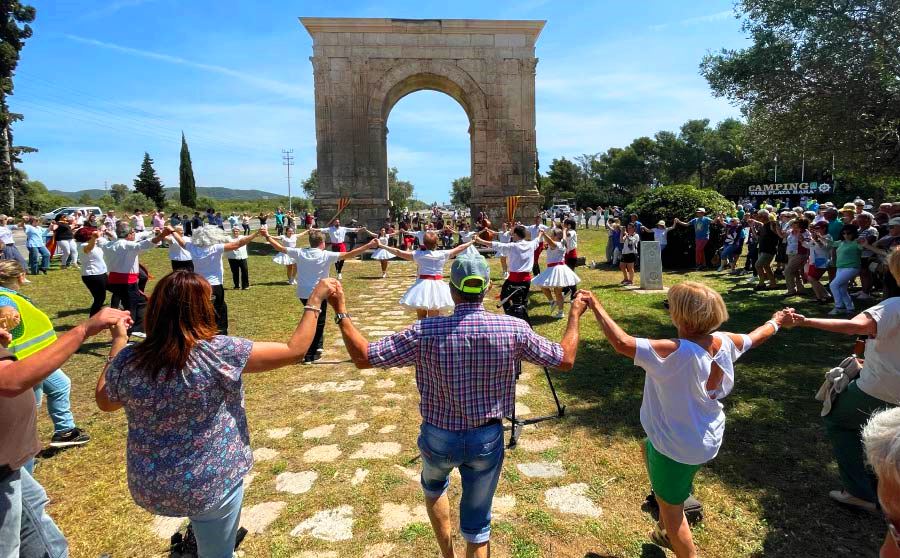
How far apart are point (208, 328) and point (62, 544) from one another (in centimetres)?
155

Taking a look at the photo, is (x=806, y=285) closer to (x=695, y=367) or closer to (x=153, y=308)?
(x=695, y=367)

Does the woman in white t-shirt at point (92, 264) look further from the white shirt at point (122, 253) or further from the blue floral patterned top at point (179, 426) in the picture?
the blue floral patterned top at point (179, 426)

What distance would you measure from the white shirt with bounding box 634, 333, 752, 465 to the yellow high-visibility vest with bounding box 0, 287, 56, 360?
4.02 meters

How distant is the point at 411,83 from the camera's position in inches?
971

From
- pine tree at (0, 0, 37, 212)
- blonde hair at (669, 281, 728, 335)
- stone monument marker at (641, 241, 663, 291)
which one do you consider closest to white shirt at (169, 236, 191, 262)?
blonde hair at (669, 281, 728, 335)

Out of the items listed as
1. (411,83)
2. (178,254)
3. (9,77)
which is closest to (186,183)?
(9,77)

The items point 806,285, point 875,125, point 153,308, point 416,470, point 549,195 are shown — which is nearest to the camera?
point 153,308

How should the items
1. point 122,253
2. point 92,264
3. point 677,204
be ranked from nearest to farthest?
point 122,253
point 92,264
point 677,204

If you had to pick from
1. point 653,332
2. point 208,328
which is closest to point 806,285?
point 653,332

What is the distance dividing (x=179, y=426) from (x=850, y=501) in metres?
4.42

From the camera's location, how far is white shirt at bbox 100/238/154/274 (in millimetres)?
7840

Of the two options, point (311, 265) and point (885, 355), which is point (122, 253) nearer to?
point (311, 265)

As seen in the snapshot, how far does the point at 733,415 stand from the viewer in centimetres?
520

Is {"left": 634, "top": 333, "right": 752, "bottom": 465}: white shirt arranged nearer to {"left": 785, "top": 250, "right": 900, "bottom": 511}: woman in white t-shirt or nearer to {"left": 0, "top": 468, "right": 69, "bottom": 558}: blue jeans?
{"left": 785, "top": 250, "right": 900, "bottom": 511}: woman in white t-shirt
